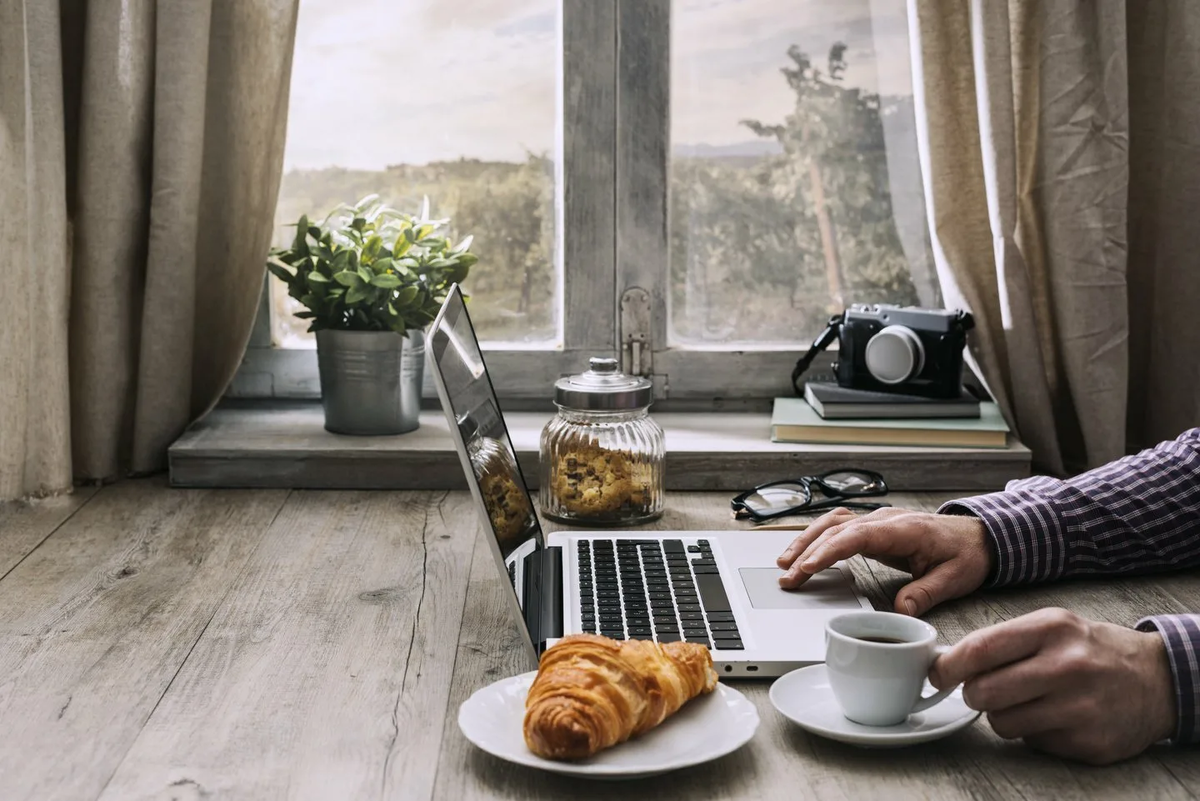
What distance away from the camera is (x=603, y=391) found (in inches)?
55.0

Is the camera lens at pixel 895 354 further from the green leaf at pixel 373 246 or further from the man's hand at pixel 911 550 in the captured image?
the green leaf at pixel 373 246

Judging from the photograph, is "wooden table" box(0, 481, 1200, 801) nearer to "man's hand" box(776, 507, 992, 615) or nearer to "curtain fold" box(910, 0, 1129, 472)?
"man's hand" box(776, 507, 992, 615)

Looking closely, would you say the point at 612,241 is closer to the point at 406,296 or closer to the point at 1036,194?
the point at 406,296

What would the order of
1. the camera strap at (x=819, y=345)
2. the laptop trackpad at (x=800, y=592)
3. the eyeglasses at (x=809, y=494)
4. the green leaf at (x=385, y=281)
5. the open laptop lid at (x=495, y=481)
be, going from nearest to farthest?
the open laptop lid at (x=495, y=481) → the laptop trackpad at (x=800, y=592) → the eyeglasses at (x=809, y=494) → the green leaf at (x=385, y=281) → the camera strap at (x=819, y=345)

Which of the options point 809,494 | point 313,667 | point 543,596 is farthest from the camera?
point 809,494

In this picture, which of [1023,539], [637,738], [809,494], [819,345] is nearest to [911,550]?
[1023,539]

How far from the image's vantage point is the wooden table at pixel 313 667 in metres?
0.83

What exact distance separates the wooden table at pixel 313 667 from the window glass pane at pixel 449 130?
1.57 ft

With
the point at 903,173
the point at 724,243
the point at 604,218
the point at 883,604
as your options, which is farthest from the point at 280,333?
the point at 883,604

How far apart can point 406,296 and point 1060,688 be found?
107 cm

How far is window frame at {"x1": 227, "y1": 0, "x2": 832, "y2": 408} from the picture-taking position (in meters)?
1.84

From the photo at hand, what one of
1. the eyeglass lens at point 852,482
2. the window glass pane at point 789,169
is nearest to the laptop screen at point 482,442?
the eyeglass lens at point 852,482

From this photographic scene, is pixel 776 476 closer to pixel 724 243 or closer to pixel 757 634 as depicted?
pixel 724 243

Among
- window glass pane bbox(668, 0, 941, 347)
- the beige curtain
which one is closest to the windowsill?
the beige curtain
